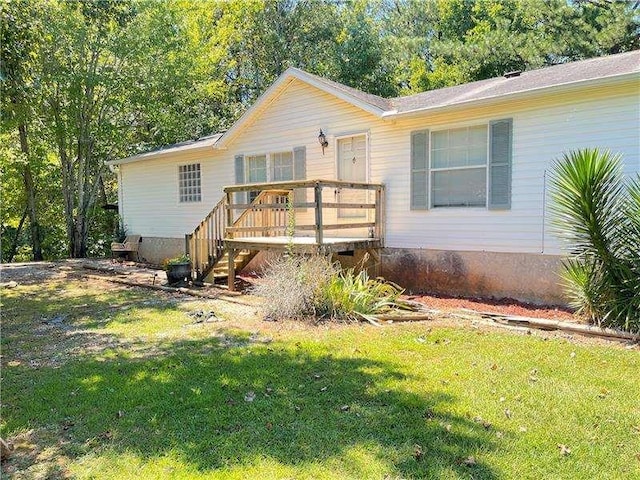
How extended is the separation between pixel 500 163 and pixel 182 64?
15268 mm

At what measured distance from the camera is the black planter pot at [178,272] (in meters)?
10.6

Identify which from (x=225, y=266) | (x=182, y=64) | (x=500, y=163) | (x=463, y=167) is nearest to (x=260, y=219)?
(x=225, y=266)

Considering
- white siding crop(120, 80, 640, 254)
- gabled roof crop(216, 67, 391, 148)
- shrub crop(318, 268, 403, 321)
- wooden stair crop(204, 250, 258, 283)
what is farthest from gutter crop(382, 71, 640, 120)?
wooden stair crop(204, 250, 258, 283)

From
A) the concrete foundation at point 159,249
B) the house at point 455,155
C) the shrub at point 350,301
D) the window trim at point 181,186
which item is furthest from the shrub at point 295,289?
the concrete foundation at point 159,249

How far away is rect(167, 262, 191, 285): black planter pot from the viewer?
34.7 feet

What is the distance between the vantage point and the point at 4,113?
12141mm

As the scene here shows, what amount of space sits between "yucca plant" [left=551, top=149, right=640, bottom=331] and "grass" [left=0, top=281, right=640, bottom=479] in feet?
2.54

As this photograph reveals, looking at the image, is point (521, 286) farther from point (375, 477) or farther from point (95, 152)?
point (95, 152)

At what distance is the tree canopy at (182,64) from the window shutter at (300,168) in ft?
15.1

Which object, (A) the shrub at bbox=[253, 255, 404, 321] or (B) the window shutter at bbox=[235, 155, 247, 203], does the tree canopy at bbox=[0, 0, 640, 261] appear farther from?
(A) the shrub at bbox=[253, 255, 404, 321]

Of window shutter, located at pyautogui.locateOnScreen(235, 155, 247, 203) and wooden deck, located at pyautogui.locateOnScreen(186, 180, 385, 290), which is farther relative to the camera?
window shutter, located at pyautogui.locateOnScreen(235, 155, 247, 203)

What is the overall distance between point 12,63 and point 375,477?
7553mm

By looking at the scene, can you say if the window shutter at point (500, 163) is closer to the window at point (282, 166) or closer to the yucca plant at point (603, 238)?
the yucca plant at point (603, 238)

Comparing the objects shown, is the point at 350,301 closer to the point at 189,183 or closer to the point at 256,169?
the point at 256,169
